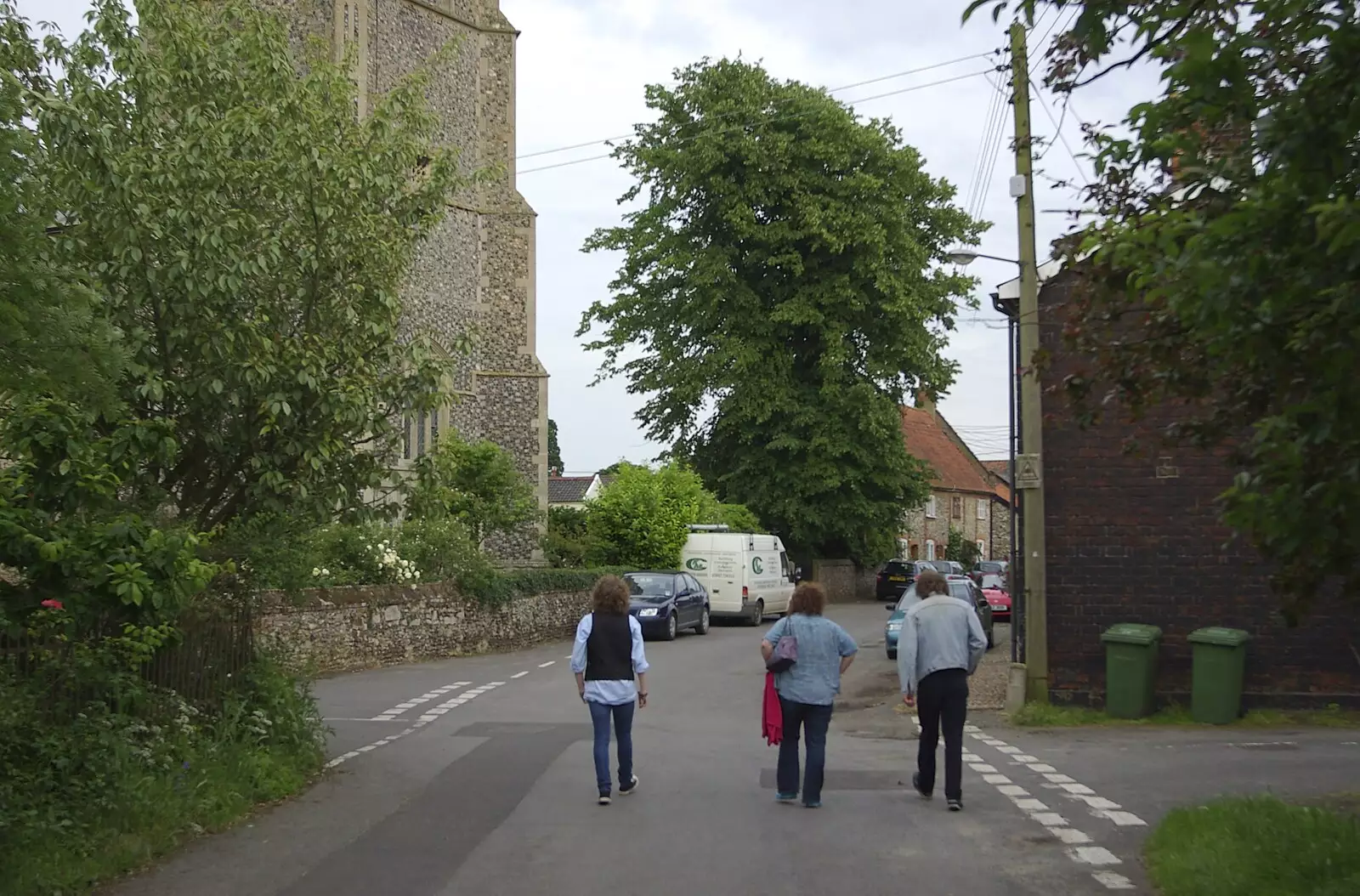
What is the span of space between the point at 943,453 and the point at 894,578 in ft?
94.5

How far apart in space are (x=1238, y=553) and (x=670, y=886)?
10920 millimetres

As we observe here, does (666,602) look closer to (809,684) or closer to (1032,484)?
(1032,484)

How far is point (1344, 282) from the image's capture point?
5.44 m

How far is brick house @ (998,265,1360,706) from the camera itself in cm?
1568

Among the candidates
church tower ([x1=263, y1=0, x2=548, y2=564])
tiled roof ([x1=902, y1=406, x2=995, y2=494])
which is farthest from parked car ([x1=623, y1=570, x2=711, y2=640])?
tiled roof ([x1=902, y1=406, x2=995, y2=494])

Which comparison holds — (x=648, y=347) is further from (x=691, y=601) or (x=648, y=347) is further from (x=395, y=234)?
(x=395, y=234)

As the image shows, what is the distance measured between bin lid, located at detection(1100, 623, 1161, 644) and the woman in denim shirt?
6293 mm

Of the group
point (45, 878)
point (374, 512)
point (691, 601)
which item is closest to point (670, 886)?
point (45, 878)

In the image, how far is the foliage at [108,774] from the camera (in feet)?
24.3

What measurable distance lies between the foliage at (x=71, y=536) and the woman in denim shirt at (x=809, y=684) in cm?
423

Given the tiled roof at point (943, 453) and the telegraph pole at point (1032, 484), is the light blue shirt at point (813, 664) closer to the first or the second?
the telegraph pole at point (1032, 484)

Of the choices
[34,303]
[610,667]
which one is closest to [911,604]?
[610,667]

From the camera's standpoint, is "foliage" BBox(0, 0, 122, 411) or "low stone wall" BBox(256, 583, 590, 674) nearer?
"foliage" BBox(0, 0, 122, 411)

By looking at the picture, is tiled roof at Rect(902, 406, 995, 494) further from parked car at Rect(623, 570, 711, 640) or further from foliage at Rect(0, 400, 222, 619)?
Result: foliage at Rect(0, 400, 222, 619)
